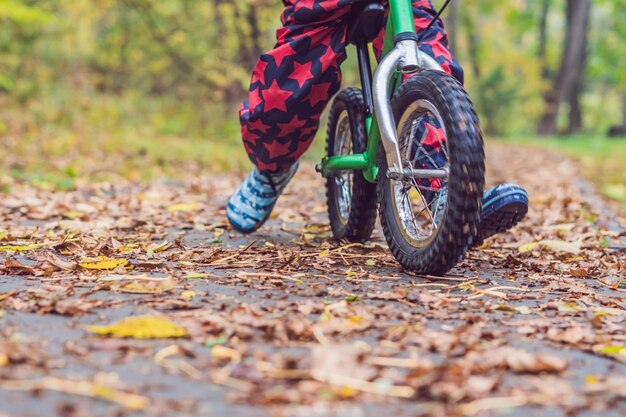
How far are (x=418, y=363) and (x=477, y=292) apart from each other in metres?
0.81

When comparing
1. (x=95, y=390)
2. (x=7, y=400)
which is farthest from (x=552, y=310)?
(x=7, y=400)

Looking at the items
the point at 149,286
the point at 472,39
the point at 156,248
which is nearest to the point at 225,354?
the point at 149,286

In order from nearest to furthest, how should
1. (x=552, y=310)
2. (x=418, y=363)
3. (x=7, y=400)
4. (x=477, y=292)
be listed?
1. (x=7, y=400)
2. (x=418, y=363)
3. (x=552, y=310)
4. (x=477, y=292)

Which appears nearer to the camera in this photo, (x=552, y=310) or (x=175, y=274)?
(x=552, y=310)

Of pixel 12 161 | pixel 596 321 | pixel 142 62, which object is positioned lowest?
pixel 596 321

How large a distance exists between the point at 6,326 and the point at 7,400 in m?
0.49

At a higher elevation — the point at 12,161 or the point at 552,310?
the point at 12,161

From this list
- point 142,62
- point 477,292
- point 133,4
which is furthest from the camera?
point 142,62

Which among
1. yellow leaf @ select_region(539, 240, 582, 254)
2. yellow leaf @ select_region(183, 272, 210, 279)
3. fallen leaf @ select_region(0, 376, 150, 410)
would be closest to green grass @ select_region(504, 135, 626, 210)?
yellow leaf @ select_region(539, 240, 582, 254)

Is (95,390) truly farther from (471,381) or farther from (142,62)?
(142,62)

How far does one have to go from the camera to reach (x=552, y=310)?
213cm

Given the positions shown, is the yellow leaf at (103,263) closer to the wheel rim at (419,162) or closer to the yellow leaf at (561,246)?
the wheel rim at (419,162)

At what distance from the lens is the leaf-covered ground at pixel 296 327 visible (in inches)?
53.4

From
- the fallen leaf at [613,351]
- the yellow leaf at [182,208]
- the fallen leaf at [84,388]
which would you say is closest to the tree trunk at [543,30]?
the yellow leaf at [182,208]
